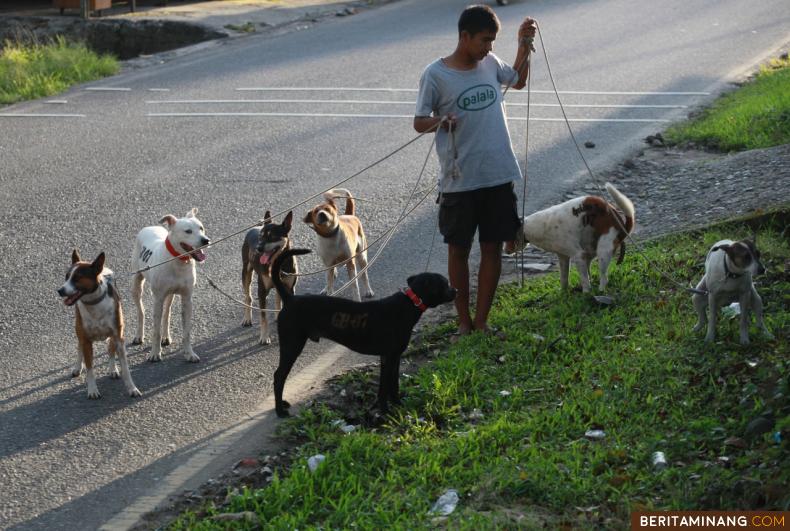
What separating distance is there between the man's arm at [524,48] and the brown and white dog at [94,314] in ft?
9.81

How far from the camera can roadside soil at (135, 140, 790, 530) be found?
5625 mm

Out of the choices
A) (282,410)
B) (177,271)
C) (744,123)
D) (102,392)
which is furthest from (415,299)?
Answer: (744,123)

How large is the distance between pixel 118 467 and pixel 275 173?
21.0ft

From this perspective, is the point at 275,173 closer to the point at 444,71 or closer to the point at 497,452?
the point at 444,71

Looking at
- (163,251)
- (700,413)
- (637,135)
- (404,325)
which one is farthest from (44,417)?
(637,135)

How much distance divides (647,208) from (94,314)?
18.6ft

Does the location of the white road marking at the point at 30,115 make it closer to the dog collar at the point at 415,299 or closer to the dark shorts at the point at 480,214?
the dark shorts at the point at 480,214

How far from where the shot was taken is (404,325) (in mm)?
6227

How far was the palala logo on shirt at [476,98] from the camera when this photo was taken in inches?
274

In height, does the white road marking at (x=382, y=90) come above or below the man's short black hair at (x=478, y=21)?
below

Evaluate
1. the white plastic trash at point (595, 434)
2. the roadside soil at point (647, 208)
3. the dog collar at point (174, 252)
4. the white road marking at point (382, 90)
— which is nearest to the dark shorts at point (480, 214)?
the roadside soil at point (647, 208)

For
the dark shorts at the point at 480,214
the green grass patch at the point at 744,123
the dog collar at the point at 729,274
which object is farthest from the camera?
the green grass patch at the point at 744,123

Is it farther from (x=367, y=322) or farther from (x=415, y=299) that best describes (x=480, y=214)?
(x=367, y=322)

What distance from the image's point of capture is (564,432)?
18.9ft
